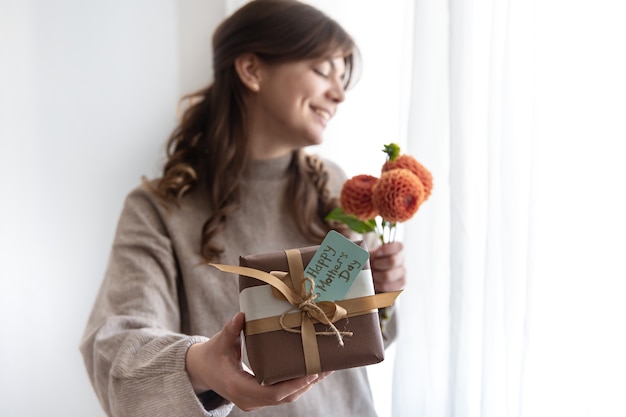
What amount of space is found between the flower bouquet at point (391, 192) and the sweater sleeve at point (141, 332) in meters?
0.29

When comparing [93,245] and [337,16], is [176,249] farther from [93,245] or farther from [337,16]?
[337,16]

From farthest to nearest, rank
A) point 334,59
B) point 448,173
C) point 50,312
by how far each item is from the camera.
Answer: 1. point 50,312
2. point 334,59
3. point 448,173

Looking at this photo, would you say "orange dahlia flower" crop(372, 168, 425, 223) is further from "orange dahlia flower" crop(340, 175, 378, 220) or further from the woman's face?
the woman's face

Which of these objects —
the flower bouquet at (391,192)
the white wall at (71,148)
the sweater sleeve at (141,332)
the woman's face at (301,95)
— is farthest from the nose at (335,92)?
the sweater sleeve at (141,332)

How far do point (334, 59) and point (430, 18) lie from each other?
190 mm

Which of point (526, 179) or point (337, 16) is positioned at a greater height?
point (337, 16)

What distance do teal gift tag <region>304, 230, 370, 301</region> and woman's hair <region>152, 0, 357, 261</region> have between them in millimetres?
473

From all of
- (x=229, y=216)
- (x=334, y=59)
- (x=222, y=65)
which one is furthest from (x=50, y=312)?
(x=334, y=59)

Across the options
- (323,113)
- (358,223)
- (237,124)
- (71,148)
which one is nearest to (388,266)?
(358,223)

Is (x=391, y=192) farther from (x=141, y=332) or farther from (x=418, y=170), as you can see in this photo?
(x=141, y=332)

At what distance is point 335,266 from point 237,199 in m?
0.55

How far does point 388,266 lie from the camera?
3.34 feet

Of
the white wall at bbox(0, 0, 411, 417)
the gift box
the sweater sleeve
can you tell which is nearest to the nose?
the white wall at bbox(0, 0, 411, 417)

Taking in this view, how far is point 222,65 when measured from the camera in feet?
3.99
